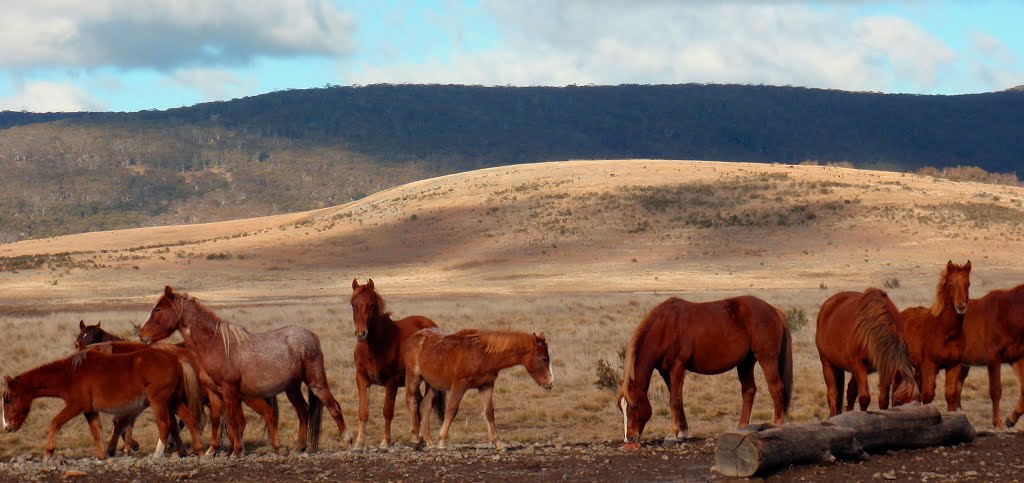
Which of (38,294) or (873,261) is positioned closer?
(38,294)

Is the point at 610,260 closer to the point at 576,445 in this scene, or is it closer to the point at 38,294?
the point at 38,294

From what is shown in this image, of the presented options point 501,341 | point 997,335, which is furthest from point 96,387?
point 997,335

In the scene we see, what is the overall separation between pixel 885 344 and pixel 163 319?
8119mm

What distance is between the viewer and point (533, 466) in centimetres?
1123

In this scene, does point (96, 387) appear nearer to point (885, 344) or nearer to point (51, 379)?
Result: point (51, 379)

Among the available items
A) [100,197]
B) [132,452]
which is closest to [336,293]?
[132,452]

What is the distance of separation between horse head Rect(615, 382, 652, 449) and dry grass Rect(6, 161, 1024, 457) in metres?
2.01

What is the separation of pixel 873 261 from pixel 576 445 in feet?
149

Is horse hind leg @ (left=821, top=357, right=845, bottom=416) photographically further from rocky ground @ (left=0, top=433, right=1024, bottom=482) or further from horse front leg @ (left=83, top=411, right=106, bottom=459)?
horse front leg @ (left=83, top=411, right=106, bottom=459)

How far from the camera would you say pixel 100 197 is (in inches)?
5192

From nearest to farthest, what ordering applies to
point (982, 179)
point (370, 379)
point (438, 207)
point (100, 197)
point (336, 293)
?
point (370, 379)
point (336, 293)
point (438, 207)
point (982, 179)
point (100, 197)

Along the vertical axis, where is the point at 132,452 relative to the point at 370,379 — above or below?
below

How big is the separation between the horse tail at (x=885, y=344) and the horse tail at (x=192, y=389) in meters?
7.43

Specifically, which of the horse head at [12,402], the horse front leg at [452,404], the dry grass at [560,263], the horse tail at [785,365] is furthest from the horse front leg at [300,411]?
the horse tail at [785,365]
